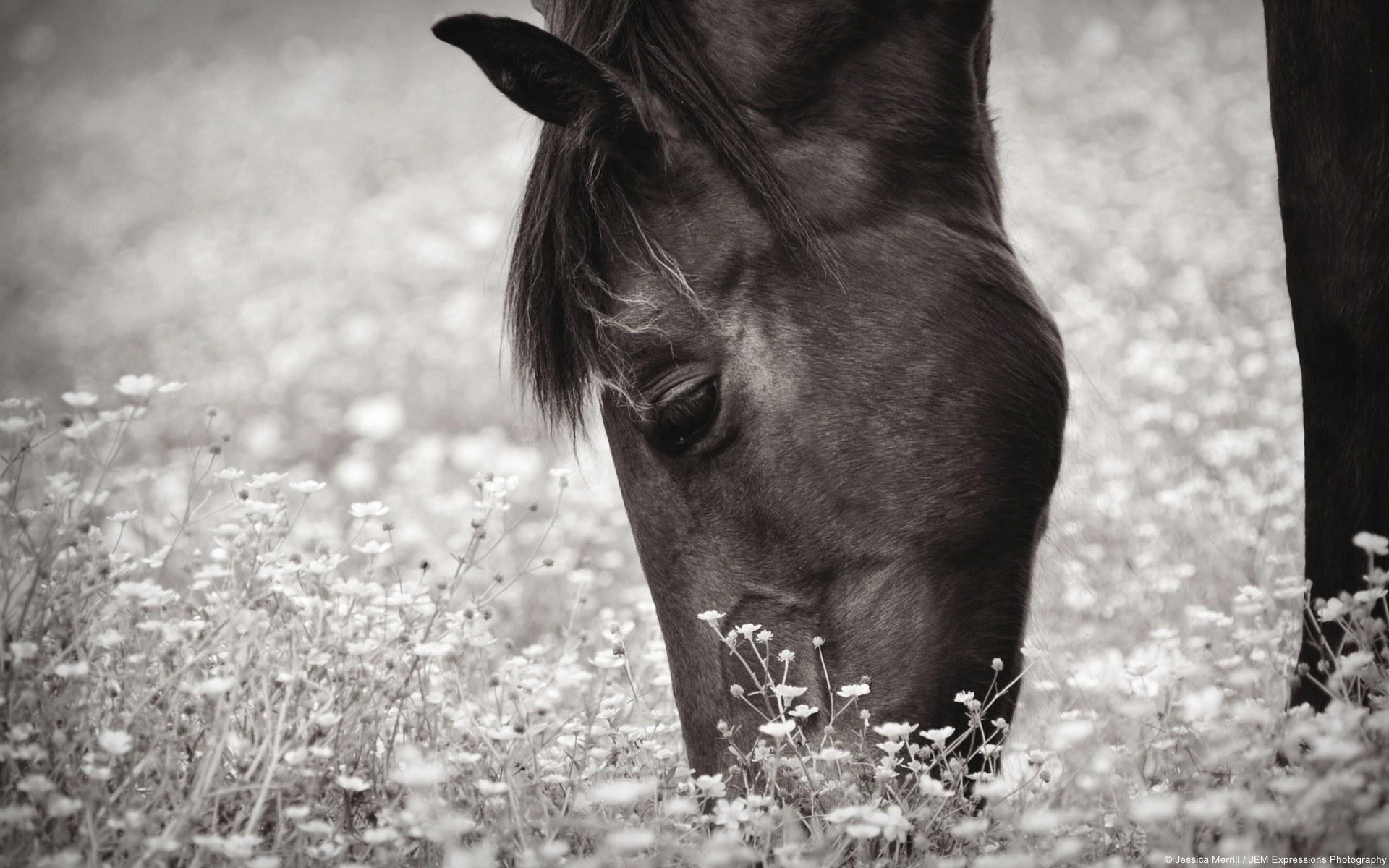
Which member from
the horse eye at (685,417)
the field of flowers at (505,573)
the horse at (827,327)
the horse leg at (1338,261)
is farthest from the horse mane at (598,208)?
the horse leg at (1338,261)

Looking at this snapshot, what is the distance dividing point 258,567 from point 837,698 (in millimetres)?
1266

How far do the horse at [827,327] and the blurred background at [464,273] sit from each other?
0.34 m

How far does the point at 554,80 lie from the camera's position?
237cm

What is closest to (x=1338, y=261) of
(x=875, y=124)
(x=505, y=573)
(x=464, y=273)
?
(x=875, y=124)

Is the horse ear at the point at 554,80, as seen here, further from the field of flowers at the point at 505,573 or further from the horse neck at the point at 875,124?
the field of flowers at the point at 505,573

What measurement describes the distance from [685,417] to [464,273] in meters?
7.51

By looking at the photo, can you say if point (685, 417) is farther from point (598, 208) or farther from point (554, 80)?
point (554, 80)

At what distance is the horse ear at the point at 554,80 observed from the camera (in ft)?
7.37

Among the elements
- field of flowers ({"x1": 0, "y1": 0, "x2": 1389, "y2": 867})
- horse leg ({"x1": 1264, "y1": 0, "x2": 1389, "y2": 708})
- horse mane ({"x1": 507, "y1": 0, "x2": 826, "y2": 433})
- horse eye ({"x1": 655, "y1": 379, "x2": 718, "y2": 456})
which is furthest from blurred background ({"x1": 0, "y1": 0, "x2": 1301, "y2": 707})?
horse leg ({"x1": 1264, "y1": 0, "x2": 1389, "y2": 708})

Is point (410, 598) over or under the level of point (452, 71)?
under

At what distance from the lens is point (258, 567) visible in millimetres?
2357

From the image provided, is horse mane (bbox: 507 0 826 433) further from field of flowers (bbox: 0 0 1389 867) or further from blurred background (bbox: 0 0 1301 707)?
field of flowers (bbox: 0 0 1389 867)

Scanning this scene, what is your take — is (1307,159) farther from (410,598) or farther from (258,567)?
(258,567)

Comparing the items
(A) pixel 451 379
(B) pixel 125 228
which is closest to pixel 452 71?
(B) pixel 125 228
